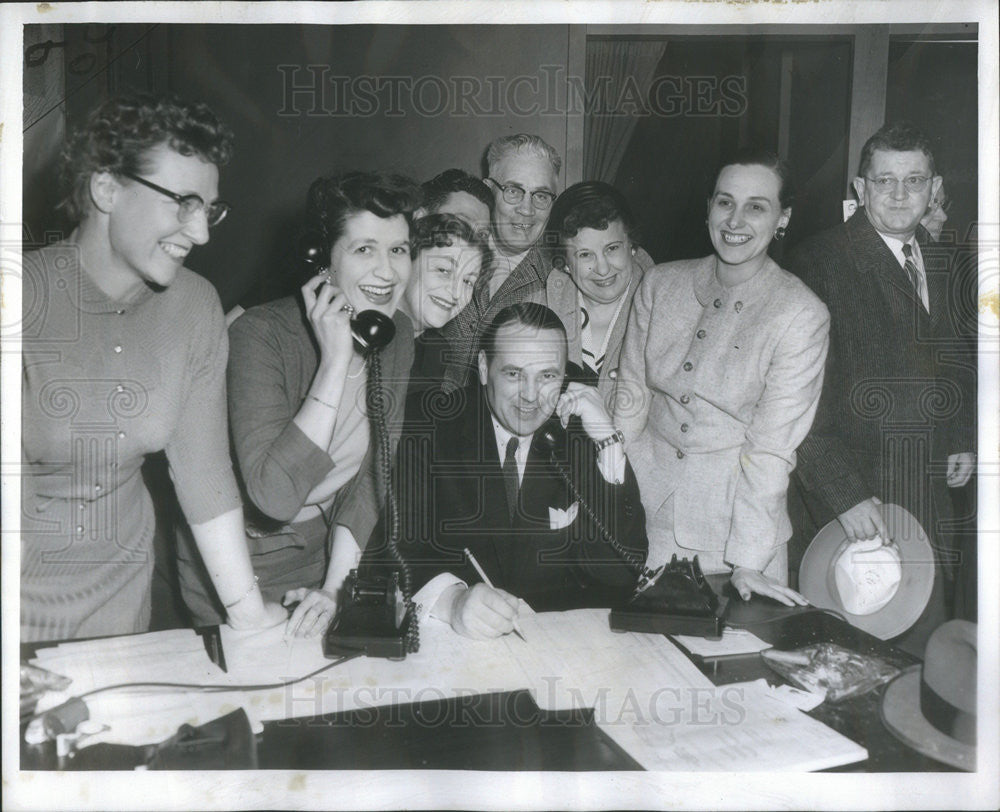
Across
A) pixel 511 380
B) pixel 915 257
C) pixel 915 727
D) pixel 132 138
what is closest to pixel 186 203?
pixel 132 138

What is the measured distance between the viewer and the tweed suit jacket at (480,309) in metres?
1.57

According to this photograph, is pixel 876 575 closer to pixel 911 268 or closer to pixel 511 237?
pixel 911 268

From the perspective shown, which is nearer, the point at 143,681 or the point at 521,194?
the point at 143,681

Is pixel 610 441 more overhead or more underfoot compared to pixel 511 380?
more underfoot

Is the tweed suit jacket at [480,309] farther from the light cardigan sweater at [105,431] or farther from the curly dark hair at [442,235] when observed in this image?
the light cardigan sweater at [105,431]

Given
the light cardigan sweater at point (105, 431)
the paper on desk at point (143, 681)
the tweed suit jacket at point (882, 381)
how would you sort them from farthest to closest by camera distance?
the tweed suit jacket at point (882, 381) < the light cardigan sweater at point (105, 431) < the paper on desk at point (143, 681)

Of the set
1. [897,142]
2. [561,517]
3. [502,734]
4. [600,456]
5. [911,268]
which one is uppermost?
[897,142]

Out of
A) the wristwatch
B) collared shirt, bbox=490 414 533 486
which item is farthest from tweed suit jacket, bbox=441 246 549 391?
the wristwatch

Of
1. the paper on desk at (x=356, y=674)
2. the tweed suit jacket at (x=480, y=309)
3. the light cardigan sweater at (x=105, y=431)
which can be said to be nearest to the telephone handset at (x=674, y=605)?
the paper on desk at (x=356, y=674)

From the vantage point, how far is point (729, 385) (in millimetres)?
1557

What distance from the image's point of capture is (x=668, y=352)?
1.58m

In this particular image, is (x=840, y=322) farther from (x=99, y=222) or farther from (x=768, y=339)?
(x=99, y=222)

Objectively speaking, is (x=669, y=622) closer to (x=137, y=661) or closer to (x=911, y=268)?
(x=911, y=268)

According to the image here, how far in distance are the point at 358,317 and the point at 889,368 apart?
3.38 feet
